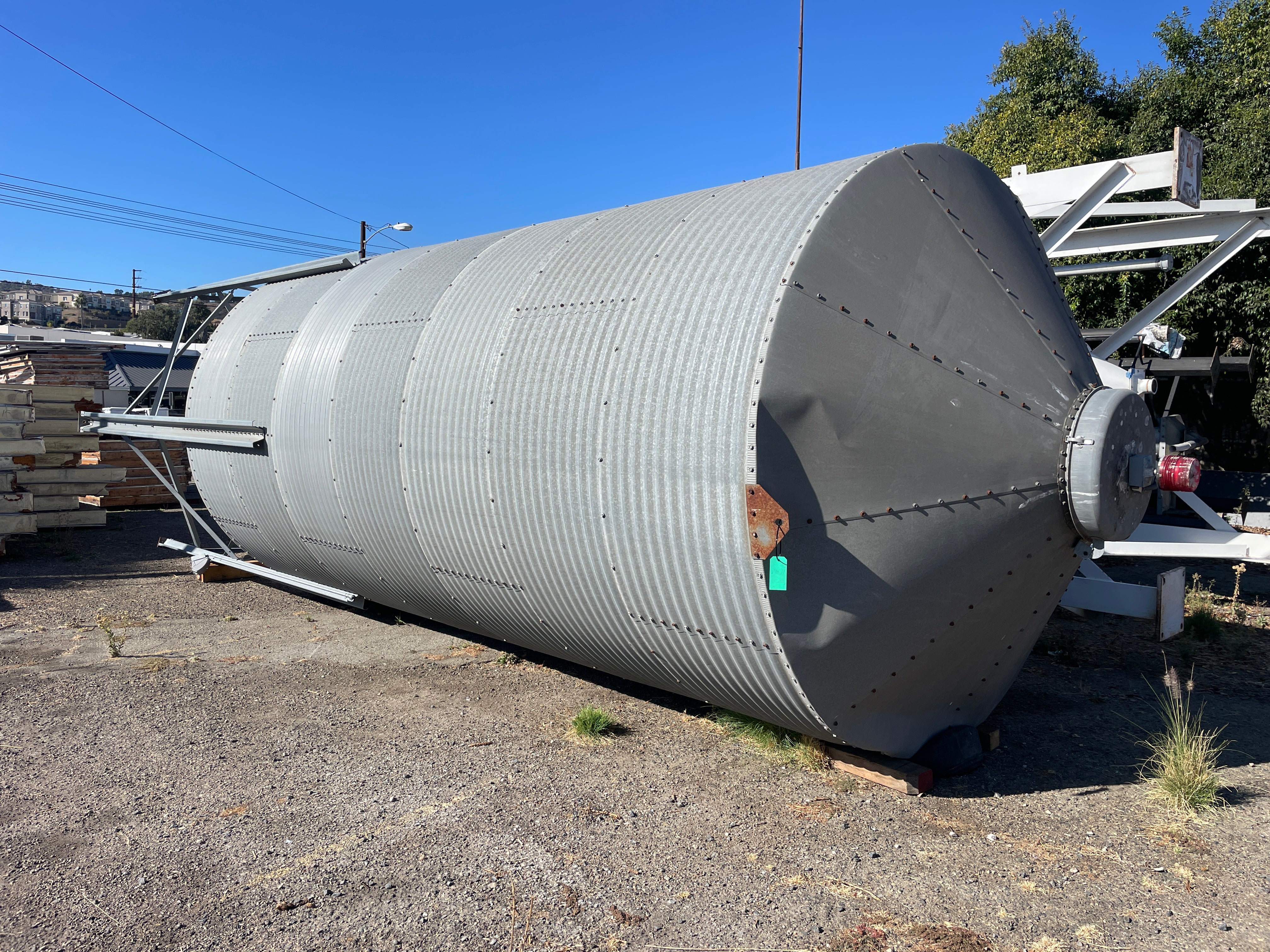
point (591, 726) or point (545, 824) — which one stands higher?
point (591, 726)

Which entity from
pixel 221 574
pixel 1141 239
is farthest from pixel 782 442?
pixel 221 574

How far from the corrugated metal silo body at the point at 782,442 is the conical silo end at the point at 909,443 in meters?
0.01

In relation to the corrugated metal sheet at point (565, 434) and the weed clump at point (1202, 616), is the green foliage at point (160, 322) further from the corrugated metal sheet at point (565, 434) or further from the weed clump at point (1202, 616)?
the weed clump at point (1202, 616)

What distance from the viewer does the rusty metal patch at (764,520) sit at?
4.04m

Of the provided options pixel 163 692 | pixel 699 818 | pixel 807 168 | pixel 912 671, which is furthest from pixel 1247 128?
pixel 163 692

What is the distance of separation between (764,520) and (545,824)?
2.03 meters

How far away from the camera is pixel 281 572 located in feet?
29.8

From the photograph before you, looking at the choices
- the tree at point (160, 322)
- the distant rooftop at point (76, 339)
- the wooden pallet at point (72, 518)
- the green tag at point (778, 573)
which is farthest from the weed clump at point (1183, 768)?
the tree at point (160, 322)

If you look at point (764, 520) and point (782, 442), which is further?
point (782, 442)

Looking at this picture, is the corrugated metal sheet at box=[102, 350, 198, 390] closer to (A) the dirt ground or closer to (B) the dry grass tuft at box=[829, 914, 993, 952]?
(A) the dirt ground

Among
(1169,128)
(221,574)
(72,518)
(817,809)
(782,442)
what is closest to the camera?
(782,442)

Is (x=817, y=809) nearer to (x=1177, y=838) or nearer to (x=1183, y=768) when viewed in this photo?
(x=1177, y=838)

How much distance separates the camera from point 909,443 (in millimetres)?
4398

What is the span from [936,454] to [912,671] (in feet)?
3.90
